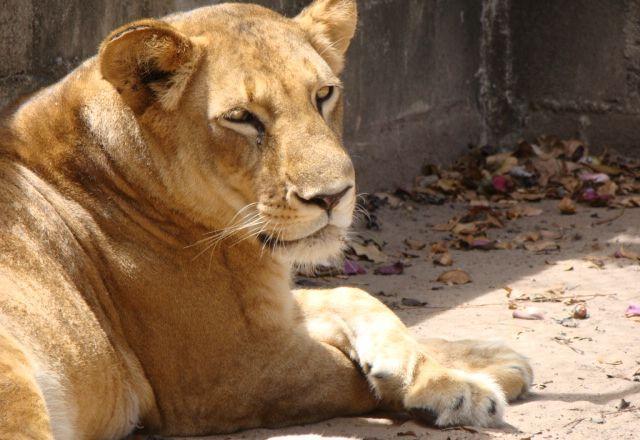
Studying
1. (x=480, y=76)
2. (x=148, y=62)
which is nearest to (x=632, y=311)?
(x=148, y=62)

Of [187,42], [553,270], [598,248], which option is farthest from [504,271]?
[187,42]

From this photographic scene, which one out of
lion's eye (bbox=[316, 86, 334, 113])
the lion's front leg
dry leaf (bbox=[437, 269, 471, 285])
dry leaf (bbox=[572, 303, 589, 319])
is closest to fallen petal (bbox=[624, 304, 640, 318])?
dry leaf (bbox=[572, 303, 589, 319])

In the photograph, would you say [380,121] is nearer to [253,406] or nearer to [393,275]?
[393,275]

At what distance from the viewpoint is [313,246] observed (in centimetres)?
414

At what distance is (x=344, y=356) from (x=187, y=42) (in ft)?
4.34

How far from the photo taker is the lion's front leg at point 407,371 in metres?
4.17

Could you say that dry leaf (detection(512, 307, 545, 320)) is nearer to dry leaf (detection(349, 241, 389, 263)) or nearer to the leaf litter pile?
the leaf litter pile

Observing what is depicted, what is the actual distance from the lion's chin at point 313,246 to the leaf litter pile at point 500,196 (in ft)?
6.42

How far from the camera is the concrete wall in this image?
26.3 feet

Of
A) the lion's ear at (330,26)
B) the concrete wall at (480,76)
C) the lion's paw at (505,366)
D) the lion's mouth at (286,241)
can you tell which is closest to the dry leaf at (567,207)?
the concrete wall at (480,76)

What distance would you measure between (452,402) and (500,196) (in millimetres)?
4271

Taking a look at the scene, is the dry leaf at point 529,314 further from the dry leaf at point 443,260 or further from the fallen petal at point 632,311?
the dry leaf at point 443,260

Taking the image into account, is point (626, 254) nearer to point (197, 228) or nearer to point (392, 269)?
point (392, 269)

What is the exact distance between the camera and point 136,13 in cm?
610
